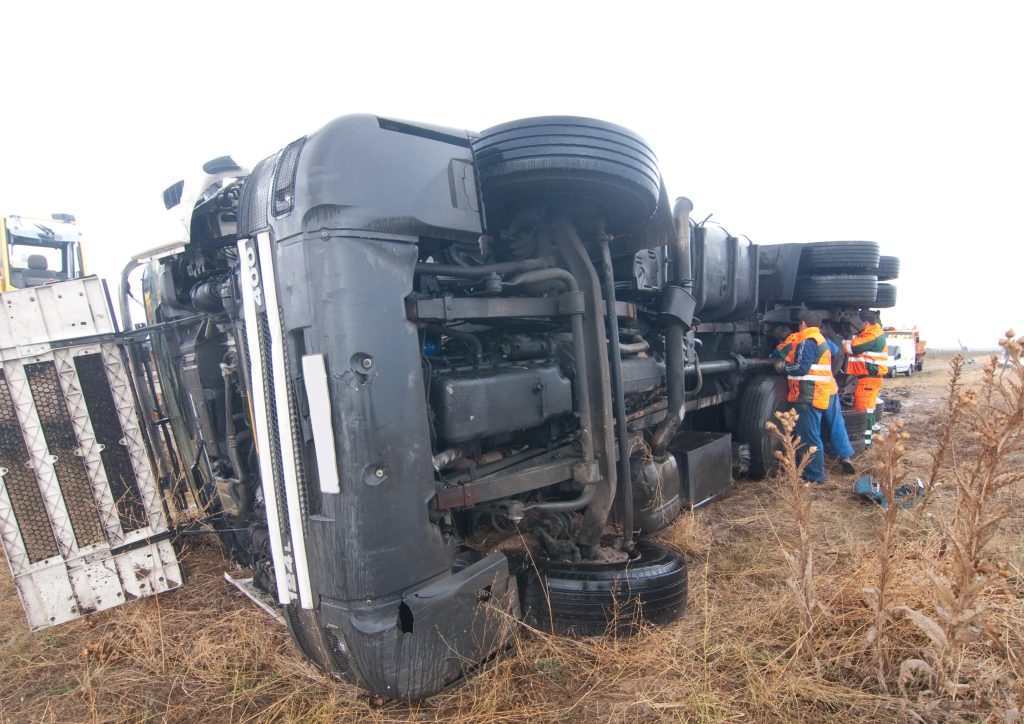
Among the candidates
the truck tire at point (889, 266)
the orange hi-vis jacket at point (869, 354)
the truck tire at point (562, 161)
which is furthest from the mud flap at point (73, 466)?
the truck tire at point (889, 266)

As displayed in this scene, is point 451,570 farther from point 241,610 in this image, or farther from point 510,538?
point 241,610

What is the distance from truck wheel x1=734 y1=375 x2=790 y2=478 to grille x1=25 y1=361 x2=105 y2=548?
452 centimetres

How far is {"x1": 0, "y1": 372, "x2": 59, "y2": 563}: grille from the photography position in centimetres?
269

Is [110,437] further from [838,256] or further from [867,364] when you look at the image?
[867,364]

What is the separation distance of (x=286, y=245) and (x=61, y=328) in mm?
1703

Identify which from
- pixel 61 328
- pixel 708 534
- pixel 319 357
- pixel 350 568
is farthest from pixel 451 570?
pixel 61 328

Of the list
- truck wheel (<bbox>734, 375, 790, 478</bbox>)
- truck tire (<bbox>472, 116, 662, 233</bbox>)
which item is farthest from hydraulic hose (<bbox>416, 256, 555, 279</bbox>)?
truck wheel (<bbox>734, 375, 790, 478</bbox>)

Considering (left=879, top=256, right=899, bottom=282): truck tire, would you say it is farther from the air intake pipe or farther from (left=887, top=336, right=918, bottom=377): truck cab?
(left=887, top=336, right=918, bottom=377): truck cab

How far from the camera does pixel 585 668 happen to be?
7.20ft

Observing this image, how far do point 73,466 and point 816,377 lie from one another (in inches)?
202

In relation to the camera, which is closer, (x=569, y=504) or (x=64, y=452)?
(x=569, y=504)

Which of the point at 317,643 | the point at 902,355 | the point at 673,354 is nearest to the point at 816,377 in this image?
the point at 673,354

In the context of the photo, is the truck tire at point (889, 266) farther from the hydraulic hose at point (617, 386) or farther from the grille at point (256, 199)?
the grille at point (256, 199)

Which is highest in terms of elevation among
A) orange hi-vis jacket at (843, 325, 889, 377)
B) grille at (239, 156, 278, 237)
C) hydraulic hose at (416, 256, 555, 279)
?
grille at (239, 156, 278, 237)
